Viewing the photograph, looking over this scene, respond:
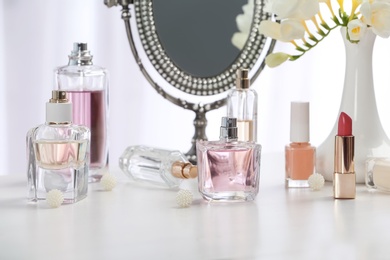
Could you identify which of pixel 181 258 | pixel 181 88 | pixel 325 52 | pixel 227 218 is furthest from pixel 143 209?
pixel 325 52

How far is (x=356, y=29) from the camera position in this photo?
4.46 feet

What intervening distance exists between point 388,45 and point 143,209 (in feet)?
4.96

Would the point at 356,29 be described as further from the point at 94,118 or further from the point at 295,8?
the point at 94,118

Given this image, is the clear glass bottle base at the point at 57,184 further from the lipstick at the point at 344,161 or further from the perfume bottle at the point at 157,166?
the lipstick at the point at 344,161

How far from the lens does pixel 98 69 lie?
1.47 metres

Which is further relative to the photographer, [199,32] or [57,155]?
[199,32]

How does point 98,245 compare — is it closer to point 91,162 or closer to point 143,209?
point 143,209

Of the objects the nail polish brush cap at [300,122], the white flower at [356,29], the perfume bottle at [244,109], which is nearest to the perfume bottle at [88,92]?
the perfume bottle at [244,109]

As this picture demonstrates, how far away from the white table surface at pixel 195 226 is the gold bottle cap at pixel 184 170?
1.5 inches

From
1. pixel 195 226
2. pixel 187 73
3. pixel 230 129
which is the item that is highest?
pixel 187 73

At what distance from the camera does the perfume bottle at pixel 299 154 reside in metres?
1.41

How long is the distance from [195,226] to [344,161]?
308mm

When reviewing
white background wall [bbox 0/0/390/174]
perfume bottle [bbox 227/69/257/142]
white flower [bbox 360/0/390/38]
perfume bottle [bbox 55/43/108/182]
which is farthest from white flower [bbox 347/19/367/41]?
A: white background wall [bbox 0/0/390/174]

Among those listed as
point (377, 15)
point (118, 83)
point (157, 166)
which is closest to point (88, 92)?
point (157, 166)
